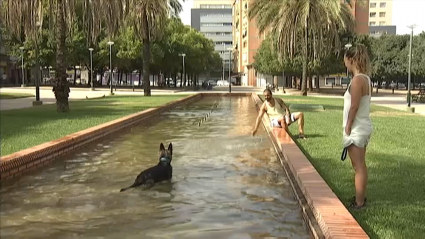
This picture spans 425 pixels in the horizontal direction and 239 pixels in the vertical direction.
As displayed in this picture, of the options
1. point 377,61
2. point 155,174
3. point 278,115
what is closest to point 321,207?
point 155,174

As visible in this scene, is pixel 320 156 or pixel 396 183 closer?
pixel 396 183

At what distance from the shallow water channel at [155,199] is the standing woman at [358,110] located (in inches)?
36.4

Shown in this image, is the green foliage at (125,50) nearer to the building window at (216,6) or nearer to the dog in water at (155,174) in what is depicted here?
the dog in water at (155,174)

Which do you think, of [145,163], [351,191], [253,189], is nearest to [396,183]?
[351,191]

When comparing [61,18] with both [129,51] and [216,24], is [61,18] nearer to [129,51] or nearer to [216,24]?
[129,51]

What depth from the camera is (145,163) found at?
8.90 m

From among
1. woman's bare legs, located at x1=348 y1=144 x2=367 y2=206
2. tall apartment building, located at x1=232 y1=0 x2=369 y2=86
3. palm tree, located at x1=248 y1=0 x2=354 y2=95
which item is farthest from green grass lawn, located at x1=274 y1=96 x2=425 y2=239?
tall apartment building, located at x1=232 y1=0 x2=369 y2=86

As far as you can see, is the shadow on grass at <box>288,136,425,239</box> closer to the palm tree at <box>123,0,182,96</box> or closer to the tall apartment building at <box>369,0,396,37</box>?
the palm tree at <box>123,0,182,96</box>

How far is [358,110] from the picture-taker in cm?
507

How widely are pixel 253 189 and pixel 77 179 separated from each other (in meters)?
2.80

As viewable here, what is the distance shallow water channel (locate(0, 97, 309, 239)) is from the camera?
16.8 feet

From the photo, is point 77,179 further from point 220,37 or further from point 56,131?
point 220,37

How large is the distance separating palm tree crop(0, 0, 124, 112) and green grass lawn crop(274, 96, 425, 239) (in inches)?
362

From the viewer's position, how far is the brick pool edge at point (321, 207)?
162 inches
